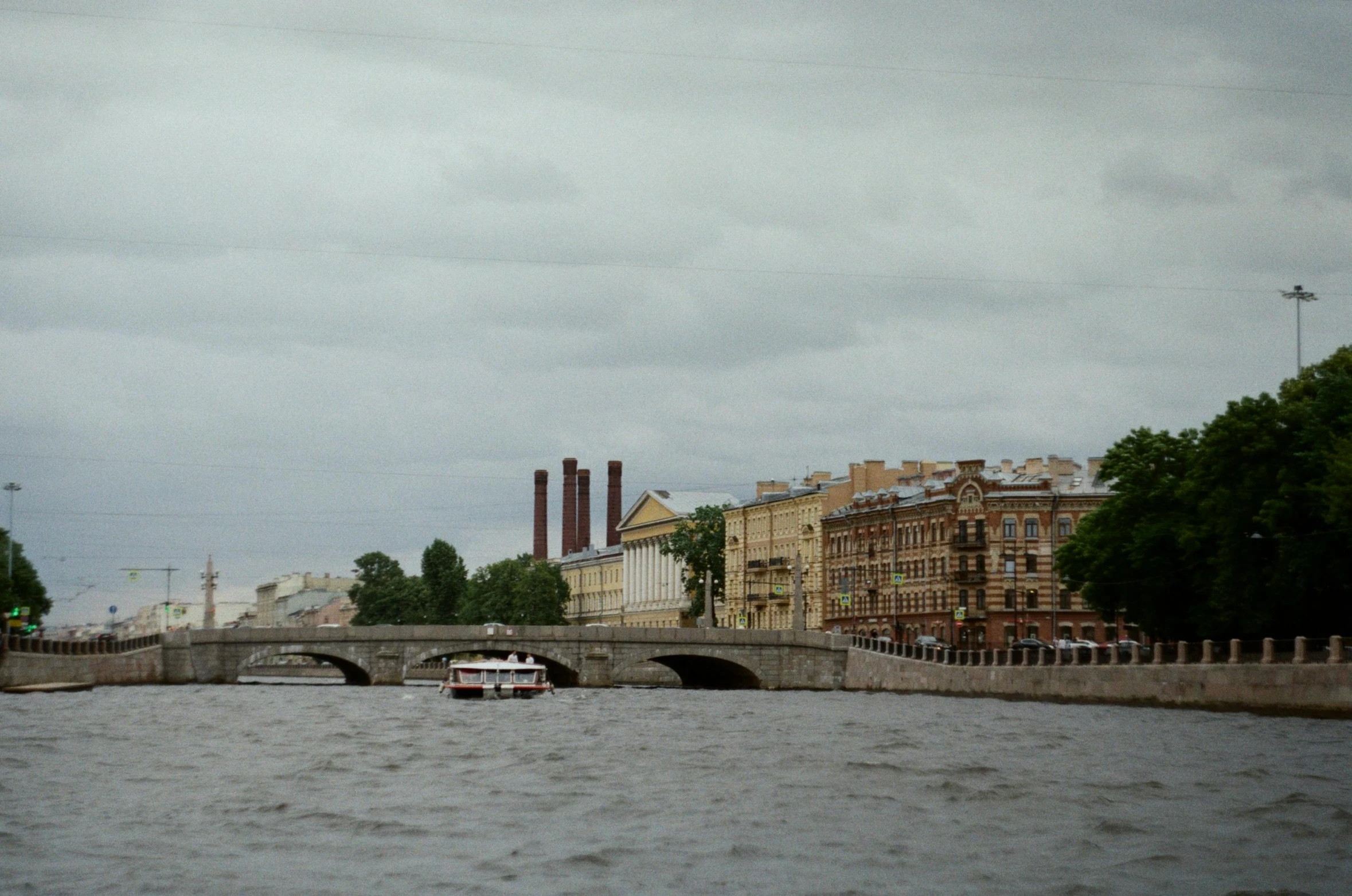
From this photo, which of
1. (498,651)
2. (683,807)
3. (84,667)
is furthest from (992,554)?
(683,807)

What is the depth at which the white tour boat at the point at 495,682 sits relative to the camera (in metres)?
89.5

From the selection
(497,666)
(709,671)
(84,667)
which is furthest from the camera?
(709,671)

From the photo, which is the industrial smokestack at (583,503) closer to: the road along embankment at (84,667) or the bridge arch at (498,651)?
the bridge arch at (498,651)

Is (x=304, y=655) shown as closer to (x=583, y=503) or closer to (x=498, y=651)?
(x=498, y=651)

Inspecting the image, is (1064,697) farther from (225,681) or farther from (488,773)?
(225,681)

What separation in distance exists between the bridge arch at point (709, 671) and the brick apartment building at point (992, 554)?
8747mm

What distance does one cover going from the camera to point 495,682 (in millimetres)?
90250

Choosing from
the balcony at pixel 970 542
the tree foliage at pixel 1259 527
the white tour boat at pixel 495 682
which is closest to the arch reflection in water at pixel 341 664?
the white tour boat at pixel 495 682

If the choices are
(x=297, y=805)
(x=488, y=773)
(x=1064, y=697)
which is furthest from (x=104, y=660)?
(x=297, y=805)

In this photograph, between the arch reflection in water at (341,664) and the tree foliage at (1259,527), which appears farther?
the arch reflection in water at (341,664)

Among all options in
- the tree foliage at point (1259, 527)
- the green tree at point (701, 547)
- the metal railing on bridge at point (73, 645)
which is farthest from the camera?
the green tree at point (701, 547)

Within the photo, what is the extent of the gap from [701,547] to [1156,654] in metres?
83.6

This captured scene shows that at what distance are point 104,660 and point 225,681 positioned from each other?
6.76 metres

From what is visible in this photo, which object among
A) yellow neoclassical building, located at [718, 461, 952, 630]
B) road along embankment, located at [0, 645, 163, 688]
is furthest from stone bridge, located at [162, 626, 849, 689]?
yellow neoclassical building, located at [718, 461, 952, 630]
